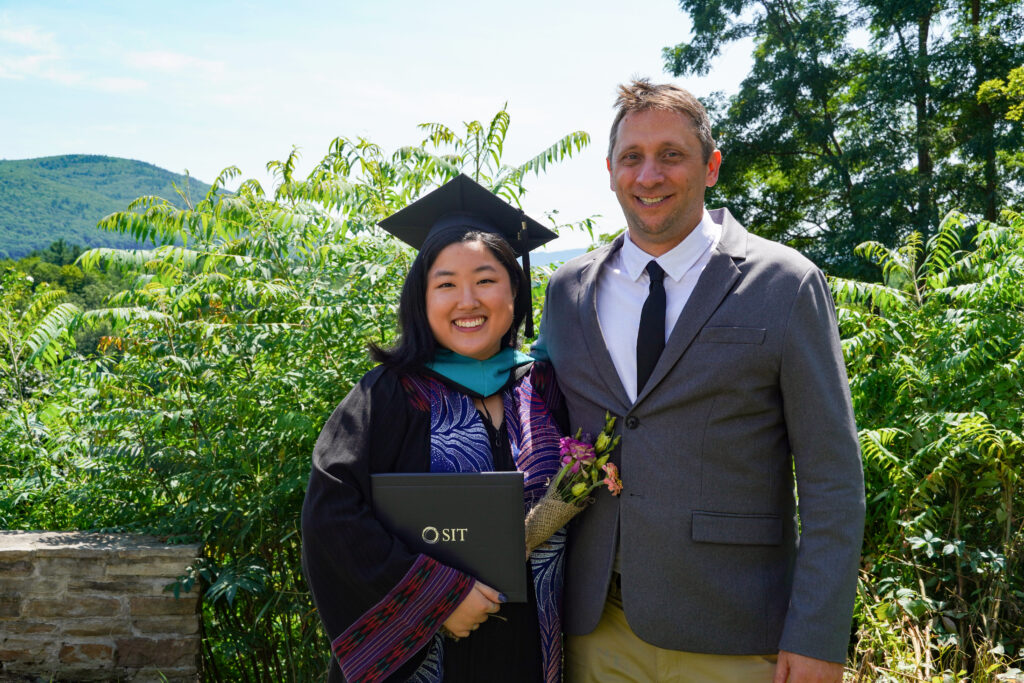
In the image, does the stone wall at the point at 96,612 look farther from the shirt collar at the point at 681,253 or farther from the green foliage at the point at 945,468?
the green foliage at the point at 945,468

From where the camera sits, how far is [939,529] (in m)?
4.06

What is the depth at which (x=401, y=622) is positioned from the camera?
212 centimetres

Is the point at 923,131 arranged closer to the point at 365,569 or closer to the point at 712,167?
the point at 712,167

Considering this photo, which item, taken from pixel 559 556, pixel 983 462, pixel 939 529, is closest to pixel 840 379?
pixel 559 556

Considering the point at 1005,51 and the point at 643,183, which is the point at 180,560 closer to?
the point at 643,183

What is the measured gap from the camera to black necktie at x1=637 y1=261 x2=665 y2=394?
2240 millimetres

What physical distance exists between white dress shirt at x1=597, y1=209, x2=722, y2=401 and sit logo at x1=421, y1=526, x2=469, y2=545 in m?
0.59

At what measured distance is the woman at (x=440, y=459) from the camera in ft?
6.91

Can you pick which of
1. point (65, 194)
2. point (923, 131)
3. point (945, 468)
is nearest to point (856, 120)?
point (923, 131)

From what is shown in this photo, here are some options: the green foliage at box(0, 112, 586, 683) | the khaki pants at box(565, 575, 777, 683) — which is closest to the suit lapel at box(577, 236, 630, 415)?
the khaki pants at box(565, 575, 777, 683)

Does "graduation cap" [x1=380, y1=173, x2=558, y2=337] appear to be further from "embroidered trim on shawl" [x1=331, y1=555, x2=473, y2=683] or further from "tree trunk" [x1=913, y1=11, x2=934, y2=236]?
"tree trunk" [x1=913, y1=11, x2=934, y2=236]

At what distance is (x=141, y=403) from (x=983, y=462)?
3857mm

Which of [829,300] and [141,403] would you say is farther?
[141,403]

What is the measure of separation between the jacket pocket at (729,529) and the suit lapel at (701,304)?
35cm
